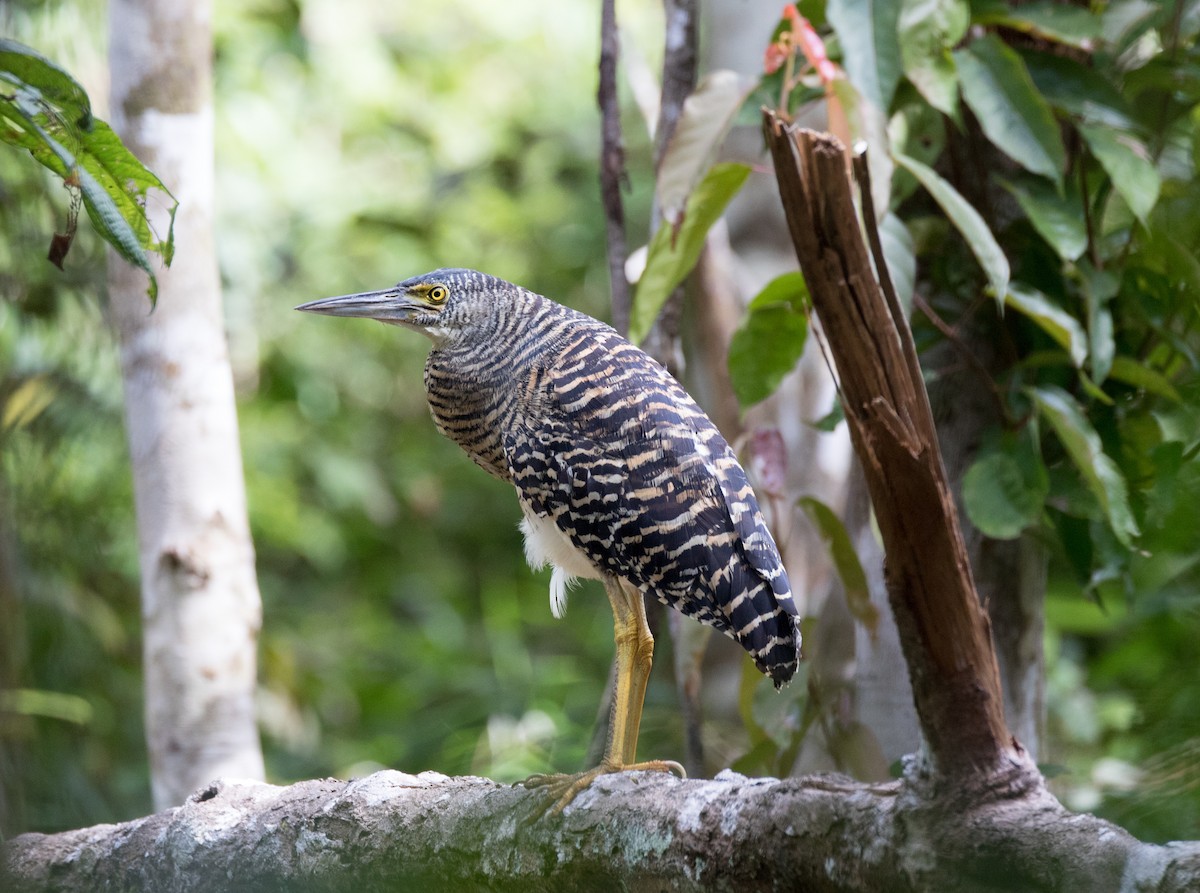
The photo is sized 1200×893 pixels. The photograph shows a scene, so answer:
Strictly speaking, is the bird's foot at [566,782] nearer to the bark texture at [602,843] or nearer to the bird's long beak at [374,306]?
the bark texture at [602,843]

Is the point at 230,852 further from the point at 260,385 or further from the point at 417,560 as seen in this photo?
the point at 417,560

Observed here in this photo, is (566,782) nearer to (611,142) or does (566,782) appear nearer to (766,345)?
(766,345)

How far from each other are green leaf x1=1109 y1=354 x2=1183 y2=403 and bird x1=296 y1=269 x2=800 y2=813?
1.11 meters

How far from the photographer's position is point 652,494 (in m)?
2.71

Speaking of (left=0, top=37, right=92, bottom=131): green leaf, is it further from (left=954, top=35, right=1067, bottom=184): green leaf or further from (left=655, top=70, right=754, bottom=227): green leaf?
(left=954, top=35, right=1067, bottom=184): green leaf

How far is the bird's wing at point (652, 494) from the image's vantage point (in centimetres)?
262

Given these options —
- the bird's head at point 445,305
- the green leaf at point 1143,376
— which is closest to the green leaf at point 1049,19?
the green leaf at point 1143,376

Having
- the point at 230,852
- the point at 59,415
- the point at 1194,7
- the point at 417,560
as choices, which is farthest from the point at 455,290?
the point at 417,560

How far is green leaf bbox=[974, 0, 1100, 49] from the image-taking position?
3064 millimetres

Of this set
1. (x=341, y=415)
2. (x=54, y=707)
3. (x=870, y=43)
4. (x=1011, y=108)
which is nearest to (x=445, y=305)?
(x=870, y=43)

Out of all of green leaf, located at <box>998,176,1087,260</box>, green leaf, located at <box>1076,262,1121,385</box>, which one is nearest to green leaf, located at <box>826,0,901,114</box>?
green leaf, located at <box>998,176,1087,260</box>

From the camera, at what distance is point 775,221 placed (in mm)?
4949

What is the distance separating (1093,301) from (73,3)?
12.2ft

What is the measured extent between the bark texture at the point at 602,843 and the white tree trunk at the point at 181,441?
0.49m
